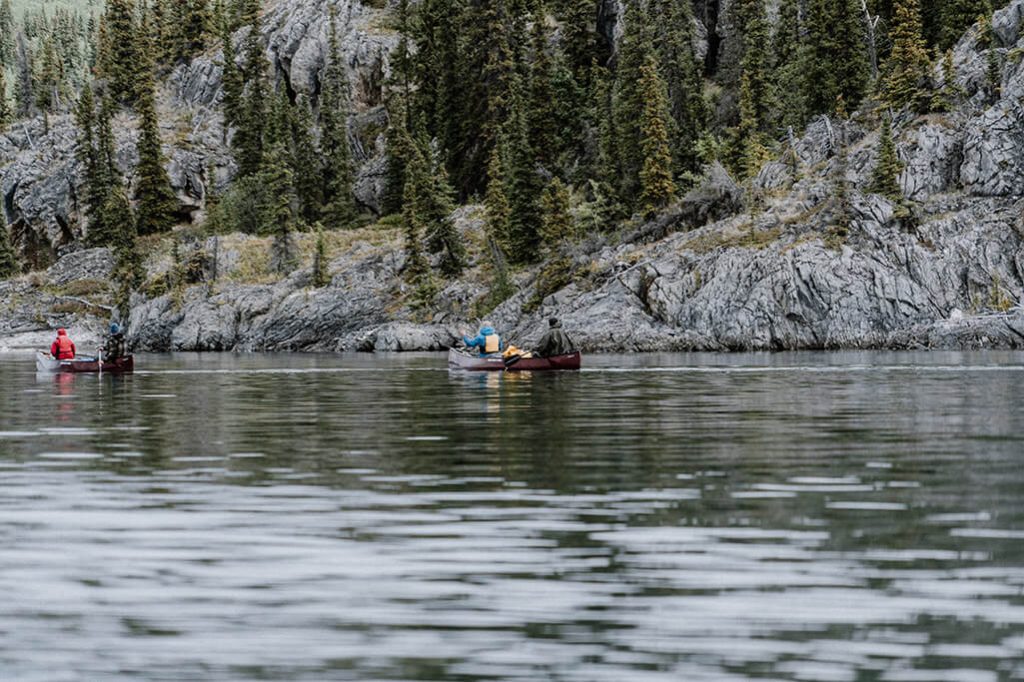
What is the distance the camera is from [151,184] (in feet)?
399

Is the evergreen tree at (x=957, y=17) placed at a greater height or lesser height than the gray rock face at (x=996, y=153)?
greater

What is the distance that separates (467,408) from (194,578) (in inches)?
735

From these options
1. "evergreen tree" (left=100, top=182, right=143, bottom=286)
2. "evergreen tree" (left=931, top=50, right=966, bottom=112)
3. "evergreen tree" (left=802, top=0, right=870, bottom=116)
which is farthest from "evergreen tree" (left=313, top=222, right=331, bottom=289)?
"evergreen tree" (left=931, top=50, right=966, bottom=112)

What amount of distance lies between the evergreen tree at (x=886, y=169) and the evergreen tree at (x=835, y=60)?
44.9 ft

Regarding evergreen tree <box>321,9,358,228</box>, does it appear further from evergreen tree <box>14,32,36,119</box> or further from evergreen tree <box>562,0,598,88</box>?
evergreen tree <box>14,32,36,119</box>

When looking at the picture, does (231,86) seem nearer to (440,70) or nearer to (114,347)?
(440,70)

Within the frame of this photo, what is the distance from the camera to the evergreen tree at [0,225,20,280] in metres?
128

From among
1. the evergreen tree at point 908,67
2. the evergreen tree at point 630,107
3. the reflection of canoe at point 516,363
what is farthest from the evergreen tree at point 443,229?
the reflection of canoe at point 516,363

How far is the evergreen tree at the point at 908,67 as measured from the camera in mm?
77125

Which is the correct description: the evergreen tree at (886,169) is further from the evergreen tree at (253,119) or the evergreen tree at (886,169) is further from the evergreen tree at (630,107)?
the evergreen tree at (253,119)

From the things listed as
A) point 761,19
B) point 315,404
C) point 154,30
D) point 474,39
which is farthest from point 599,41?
point 315,404

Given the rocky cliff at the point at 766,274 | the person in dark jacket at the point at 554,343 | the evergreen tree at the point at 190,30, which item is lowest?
the person in dark jacket at the point at 554,343

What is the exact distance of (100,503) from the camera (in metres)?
14.7

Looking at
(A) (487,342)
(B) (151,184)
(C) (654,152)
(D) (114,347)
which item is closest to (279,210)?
(B) (151,184)
